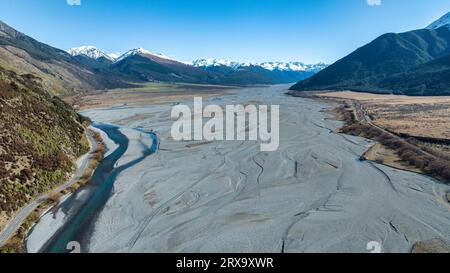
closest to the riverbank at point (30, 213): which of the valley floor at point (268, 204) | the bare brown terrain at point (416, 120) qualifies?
the valley floor at point (268, 204)

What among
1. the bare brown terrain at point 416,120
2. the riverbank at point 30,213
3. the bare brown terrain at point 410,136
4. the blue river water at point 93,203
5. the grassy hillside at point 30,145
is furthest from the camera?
the bare brown terrain at point 416,120

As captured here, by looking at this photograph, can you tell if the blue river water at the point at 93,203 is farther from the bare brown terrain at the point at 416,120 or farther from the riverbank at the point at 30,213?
the bare brown terrain at the point at 416,120

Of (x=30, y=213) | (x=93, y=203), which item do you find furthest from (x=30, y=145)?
(x=93, y=203)

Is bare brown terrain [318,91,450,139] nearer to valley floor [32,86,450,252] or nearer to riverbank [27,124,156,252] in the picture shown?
valley floor [32,86,450,252]

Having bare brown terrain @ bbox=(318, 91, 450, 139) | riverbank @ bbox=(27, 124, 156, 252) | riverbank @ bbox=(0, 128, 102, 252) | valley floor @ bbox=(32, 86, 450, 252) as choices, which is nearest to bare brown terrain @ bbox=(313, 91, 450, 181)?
bare brown terrain @ bbox=(318, 91, 450, 139)
